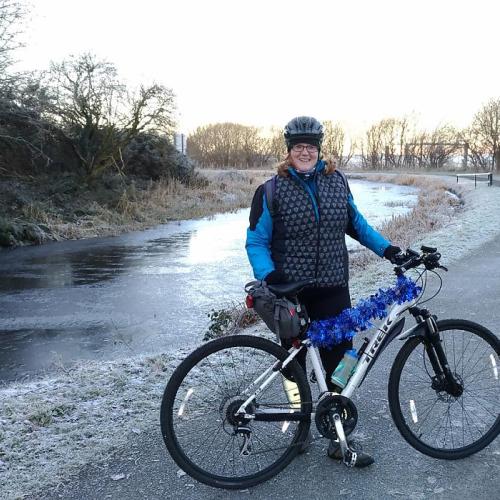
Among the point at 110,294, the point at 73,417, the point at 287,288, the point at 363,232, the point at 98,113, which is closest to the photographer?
the point at 287,288


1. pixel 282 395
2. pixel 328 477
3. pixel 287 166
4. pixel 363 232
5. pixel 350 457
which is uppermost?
pixel 287 166

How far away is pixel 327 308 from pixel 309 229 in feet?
1.67

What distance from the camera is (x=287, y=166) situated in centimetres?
321

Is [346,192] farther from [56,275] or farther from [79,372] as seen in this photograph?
[56,275]

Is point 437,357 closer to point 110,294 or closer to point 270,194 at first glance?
point 270,194

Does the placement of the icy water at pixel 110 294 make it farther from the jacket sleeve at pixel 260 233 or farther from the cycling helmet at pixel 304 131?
the cycling helmet at pixel 304 131

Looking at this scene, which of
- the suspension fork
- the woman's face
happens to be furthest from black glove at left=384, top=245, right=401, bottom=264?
the woman's face

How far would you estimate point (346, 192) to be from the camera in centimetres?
332

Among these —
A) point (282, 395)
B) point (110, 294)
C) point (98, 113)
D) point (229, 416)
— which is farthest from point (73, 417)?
point (98, 113)

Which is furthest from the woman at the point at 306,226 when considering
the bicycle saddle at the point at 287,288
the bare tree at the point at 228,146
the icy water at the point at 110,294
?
the bare tree at the point at 228,146

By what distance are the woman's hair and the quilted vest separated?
0.09 feet

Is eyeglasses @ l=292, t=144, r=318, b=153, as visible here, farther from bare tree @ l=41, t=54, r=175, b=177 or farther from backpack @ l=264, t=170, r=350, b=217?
bare tree @ l=41, t=54, r=175, b=177

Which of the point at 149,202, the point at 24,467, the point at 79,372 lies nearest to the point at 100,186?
the point at 149,202

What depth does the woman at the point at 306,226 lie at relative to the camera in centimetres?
317
